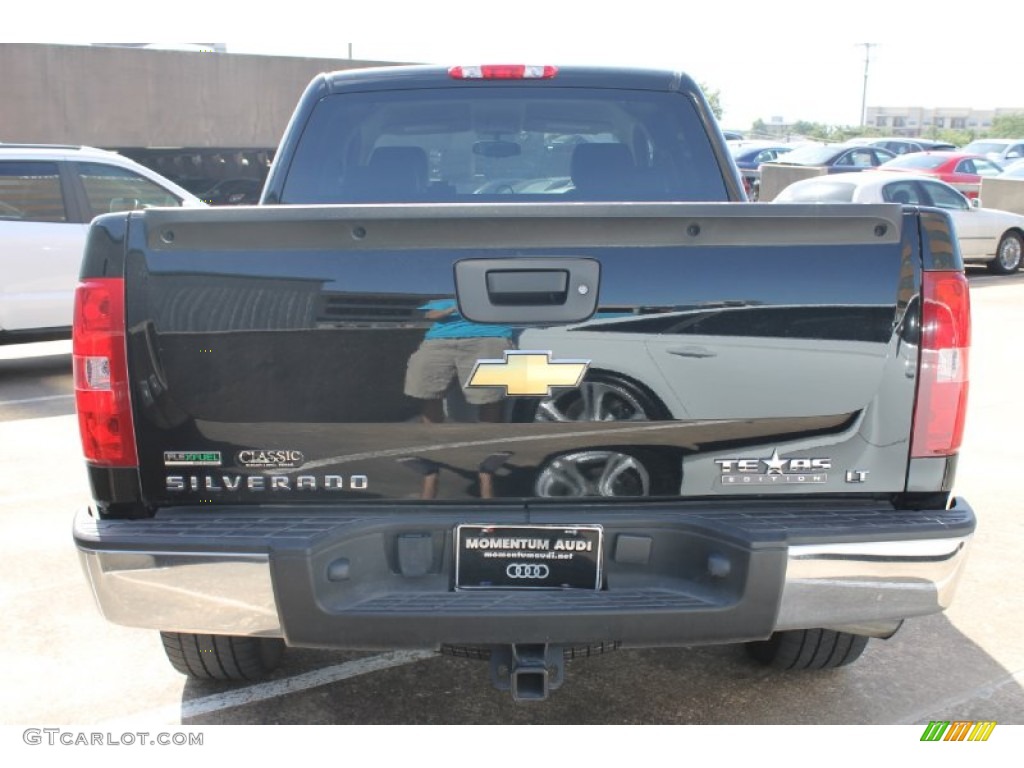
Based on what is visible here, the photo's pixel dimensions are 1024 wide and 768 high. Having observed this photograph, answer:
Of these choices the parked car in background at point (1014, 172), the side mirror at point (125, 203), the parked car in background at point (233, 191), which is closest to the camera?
the side mirror at point (125, 203)

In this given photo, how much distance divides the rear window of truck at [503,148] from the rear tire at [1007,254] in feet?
46.2

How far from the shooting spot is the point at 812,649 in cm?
360

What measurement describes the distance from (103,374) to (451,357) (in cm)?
87

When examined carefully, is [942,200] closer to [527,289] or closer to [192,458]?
[527,289]

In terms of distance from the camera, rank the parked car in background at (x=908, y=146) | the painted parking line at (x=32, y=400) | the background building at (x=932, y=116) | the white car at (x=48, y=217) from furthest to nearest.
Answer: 1. the background building at (x=932, y=116)
2. the parked car in background at (x=908, y=146)
3. the white car at (x=48, y=217)
4. the painted parking line at (x=32, y=400)

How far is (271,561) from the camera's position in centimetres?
262

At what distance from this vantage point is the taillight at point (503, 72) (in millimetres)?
4191

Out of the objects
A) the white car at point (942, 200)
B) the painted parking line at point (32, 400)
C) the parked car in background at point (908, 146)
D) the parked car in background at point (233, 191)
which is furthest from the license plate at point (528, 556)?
the parked car in background at point (908, 146)

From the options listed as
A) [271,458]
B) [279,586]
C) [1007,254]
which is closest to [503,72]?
[271,458]

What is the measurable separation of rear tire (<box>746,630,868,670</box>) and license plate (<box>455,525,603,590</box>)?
110 centimetres

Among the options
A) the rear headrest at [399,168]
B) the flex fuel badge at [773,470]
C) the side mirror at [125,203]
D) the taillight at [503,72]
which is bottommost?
the side mirror at [125,203]

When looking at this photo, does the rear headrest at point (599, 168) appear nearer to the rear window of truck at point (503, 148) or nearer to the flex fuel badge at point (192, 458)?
the rear window of truck at point (503, 148)

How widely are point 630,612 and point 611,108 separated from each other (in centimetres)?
231

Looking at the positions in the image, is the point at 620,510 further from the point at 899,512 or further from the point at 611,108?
the point at 611,108
